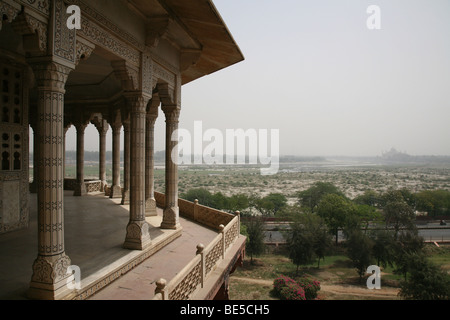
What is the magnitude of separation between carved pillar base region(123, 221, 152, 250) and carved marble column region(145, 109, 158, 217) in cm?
358

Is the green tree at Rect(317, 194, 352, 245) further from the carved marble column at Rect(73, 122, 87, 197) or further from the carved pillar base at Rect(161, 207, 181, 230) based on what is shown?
the carved pillar base at Rect(161, 207, 181, 230)

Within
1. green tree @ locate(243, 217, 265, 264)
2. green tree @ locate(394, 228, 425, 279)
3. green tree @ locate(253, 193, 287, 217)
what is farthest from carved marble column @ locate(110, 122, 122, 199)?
green tree @ locate(253, 193, 287, 217)

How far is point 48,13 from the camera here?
4.12 meters

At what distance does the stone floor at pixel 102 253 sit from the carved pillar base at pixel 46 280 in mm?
304

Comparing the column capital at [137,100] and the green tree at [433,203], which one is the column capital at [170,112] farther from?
the green tree at [433,203]

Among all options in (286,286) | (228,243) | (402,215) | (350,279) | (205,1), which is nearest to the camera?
(205,1)

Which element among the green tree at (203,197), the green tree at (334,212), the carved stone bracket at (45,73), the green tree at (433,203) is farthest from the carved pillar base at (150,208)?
the green tree at (433,203)

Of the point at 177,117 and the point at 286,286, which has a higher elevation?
the point at 177,117

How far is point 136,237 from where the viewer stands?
659 cm

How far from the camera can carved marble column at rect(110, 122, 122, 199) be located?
14359 millimetres

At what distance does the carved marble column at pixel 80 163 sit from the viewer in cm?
1466
